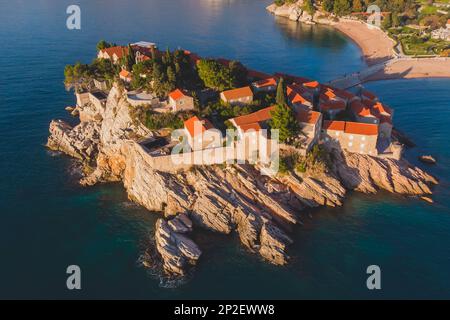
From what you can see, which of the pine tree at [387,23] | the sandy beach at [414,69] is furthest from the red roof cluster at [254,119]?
the pine tree at [387,23]

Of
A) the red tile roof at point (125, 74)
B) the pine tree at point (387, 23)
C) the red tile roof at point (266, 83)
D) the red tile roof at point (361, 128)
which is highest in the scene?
the pine tree at point (387, 23)

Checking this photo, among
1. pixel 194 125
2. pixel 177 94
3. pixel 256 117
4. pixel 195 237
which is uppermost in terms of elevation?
pixel 177 94

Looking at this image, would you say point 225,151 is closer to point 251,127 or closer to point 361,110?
point 251,127

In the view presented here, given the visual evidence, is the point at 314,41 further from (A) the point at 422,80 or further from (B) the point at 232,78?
(B) the point at 232,78

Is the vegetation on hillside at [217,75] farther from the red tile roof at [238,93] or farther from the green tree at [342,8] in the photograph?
the green tree at [342,8]

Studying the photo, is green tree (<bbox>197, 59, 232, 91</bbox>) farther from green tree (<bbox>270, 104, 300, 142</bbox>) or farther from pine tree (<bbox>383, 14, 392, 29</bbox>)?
pine tree (<bbox>383, 14, 392, 29</bbox>)

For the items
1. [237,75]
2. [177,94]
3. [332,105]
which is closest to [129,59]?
[177,94]
